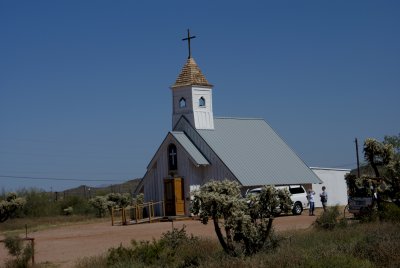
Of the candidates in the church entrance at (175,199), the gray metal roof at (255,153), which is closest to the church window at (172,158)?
the church entrance at (175,199)

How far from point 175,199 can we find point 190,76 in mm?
8300

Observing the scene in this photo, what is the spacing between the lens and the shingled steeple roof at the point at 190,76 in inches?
1726

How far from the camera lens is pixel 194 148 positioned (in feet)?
139

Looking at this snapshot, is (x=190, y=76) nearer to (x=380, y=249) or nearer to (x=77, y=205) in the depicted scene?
(x=77, y=205)

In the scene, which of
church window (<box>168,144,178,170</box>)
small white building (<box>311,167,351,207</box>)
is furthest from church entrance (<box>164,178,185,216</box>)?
small white building (<box>311,167,351,207</box>)

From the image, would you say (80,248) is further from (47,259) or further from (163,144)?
(163,144)

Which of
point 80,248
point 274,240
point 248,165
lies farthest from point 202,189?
point 248,165

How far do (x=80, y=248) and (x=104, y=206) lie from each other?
1073 inches

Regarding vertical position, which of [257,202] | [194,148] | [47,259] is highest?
[194,148]

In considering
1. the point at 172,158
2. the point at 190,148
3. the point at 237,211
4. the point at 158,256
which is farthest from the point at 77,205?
the point at 237,211

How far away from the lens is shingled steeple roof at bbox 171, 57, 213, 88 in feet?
144

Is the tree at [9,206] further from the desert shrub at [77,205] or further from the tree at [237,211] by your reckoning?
the tree at [237,211]

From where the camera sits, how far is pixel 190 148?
A: 138 ft

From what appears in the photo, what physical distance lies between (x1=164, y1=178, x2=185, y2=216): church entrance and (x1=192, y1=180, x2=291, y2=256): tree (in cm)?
2440
